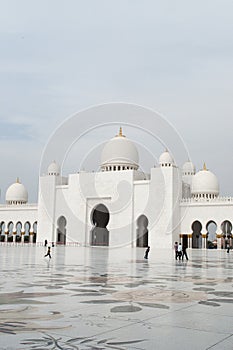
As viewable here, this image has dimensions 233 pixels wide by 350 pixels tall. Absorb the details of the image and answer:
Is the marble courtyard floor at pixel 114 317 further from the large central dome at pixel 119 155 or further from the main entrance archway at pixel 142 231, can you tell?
the large central dome at pixel 119 155

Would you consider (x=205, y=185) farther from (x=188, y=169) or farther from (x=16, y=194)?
(x=16, y=194)

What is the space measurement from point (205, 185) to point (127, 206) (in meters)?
6.88

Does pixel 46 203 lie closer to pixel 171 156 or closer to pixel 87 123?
pixel 171 156

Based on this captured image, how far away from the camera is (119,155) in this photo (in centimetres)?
3531

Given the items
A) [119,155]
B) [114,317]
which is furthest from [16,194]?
[114,317]

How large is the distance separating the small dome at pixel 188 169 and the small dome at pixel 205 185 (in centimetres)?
606

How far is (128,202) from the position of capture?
3319 cm

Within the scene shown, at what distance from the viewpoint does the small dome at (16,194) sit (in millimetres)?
43969

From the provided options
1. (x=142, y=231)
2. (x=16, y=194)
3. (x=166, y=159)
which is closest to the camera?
(x=142, y=231)

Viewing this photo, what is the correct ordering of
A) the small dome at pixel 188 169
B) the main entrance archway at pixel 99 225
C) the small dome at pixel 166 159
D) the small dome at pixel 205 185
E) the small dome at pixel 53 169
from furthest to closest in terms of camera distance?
the small dome at pixel 53 169
the small dome at pixel 188 169
the small dome at pixel 166 159
the main entrance archway at pixel 99 225
the small dome at pixel 205 185

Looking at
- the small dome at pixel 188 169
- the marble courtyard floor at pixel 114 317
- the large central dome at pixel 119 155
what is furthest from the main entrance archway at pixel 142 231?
the marble courtyard floor at pixel 114 317

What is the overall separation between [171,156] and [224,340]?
34.3 m

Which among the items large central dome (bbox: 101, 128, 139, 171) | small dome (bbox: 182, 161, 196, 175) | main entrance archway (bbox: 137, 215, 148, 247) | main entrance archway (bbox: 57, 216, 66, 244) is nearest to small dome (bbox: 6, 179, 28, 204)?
main entrance archway (bbox: 57, 216, 66, 244)

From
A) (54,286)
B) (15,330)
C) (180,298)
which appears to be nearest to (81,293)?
(54,286)
